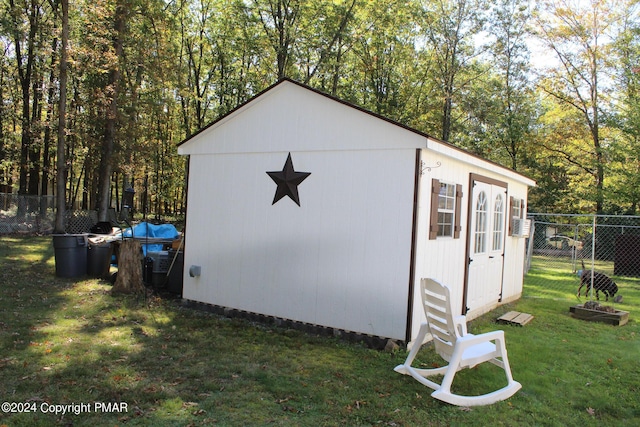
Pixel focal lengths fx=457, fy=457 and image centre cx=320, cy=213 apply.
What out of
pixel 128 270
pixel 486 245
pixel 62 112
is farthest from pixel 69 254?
pixel 486 245

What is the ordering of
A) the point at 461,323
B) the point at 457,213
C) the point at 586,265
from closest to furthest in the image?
1. the point at 461,323
2. the point at 457,213
3. the point at 586,265

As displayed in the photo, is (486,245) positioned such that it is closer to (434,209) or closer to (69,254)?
(434,209)

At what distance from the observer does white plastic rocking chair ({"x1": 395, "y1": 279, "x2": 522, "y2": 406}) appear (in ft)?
12.8

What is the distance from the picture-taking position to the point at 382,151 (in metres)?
5.65

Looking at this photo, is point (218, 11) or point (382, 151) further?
point (218, 11)

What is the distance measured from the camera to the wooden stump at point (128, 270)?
7.86m

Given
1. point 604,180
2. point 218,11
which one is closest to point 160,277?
point 218,11

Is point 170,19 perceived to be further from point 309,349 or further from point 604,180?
point 604,180

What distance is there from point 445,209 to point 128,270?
17.6 feet

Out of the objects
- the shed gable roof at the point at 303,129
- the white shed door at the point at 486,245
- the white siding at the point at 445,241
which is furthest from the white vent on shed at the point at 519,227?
the shed gable roof at the point at 303,129

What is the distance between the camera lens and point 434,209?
573 centimetres

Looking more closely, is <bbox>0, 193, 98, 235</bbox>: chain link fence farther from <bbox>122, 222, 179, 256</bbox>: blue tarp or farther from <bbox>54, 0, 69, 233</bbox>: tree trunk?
<bbox>122, 222, 179, 256</bbox>: blue tarp

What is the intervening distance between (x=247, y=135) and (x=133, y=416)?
4383mm

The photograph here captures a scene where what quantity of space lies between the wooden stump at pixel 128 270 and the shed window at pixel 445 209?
5117mm
